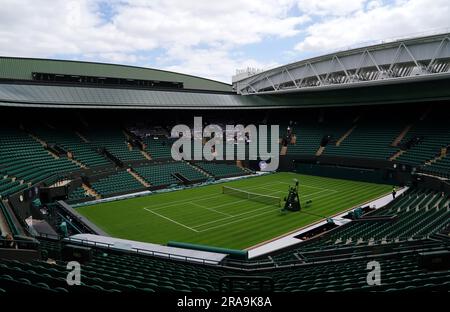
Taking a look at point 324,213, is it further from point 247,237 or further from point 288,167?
point 288,167

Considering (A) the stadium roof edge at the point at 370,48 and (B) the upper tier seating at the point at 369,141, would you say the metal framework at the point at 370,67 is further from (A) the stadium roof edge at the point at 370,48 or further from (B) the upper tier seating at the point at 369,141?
(B) the upper tier seating at the point at 369,141

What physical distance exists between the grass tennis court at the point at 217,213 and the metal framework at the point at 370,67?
38.9 feet

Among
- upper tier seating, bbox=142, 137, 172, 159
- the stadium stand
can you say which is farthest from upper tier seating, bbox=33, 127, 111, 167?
upper tier seating, bbox=142, 137, 172, 159

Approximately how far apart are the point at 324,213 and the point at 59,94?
30.1 meters

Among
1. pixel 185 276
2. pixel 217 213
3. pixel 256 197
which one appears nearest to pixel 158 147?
pixel 256 197

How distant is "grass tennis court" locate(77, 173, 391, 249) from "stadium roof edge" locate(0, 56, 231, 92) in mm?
21591

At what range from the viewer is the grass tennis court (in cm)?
2212

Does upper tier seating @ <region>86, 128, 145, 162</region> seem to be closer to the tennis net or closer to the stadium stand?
the stadium stand

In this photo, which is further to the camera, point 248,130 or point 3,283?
point 248,130

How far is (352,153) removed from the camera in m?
42.1

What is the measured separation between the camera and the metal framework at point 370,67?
1217 inches

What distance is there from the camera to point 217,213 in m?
27.2

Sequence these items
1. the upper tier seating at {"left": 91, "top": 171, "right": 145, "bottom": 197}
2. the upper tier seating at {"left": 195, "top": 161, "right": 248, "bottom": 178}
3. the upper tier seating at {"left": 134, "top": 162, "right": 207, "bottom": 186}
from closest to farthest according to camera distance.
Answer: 1. the upper tier seating at {"left": 91, "top": 171, "right": 145, "bottom": 197}
2. the upper tier seating at {"left": 134, "top": 162, "right": 207, "bottom": 186}
3. the upper tier seating at {"left": 195, "top": 161, "right": 248, "bottom": 178}
